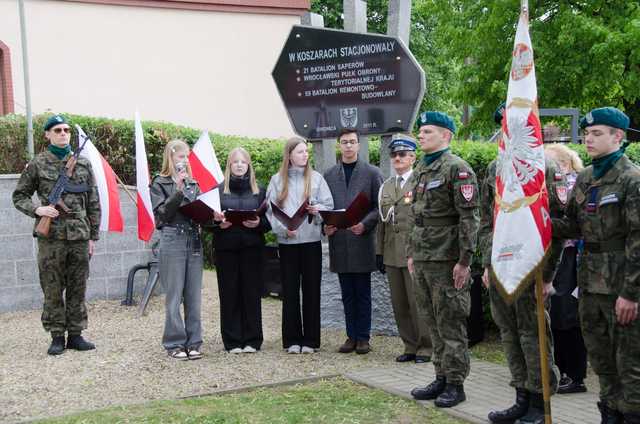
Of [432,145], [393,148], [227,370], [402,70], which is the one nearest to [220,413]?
[227,370]

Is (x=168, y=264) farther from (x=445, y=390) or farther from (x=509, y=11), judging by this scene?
(x=509, y=11)

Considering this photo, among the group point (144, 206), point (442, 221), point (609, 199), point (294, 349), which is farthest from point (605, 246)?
point (144, 206)

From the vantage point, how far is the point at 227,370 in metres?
7.18

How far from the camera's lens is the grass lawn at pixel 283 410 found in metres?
5.68

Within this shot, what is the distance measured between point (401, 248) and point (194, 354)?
2.13 m

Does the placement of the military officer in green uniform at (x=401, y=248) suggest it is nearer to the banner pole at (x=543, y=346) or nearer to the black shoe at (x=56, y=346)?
the banner pole at (x=543, y=346)

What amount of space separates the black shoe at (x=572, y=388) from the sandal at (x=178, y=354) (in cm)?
332

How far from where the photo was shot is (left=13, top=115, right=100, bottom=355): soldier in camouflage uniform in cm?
782

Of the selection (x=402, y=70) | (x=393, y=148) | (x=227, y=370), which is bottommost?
(x=227, y=370)

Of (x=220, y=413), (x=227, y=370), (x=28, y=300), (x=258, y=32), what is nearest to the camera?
(x=220, y=413)

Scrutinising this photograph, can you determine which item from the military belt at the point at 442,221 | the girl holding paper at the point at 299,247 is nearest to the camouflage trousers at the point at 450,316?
the military belt at the point at 442,221

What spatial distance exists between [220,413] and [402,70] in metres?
3.94

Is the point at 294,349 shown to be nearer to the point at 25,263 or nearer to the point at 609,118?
the point at 609,118

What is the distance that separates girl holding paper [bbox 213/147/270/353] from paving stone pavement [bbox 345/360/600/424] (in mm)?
1359
